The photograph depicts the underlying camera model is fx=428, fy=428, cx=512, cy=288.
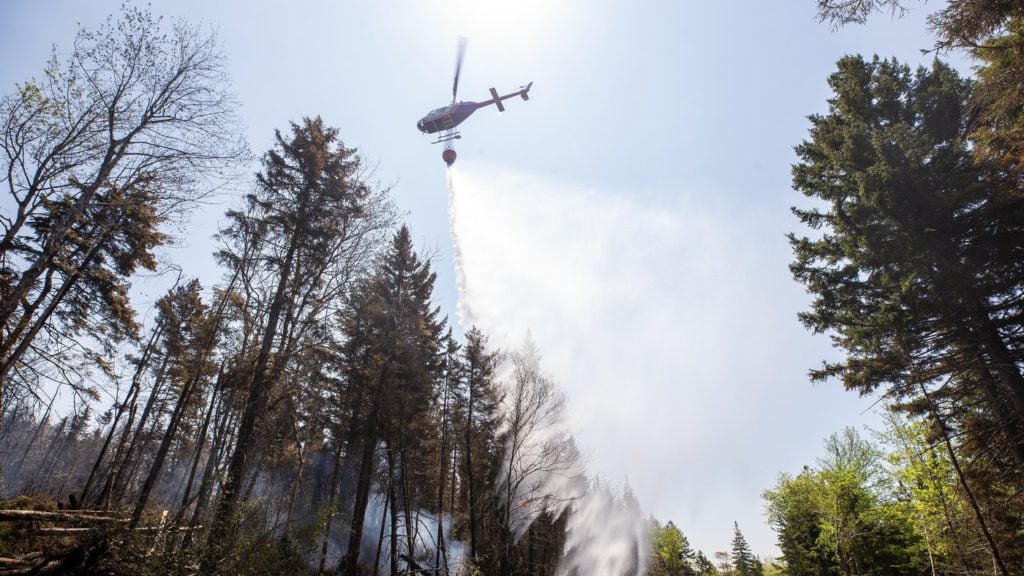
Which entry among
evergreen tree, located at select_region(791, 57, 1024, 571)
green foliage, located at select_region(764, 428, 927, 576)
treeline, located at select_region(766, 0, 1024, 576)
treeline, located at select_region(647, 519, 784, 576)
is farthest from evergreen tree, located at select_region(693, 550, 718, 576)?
evergreen tree, located at select_region(791, 57, 1024, 571)

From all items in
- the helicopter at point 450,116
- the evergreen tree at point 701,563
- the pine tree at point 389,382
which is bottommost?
the evergreen tree at point 701,563

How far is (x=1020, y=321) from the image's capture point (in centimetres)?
962

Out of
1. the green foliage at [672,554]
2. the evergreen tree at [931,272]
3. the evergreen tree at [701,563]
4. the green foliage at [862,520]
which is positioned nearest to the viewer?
the evergreen tree at [931,272]

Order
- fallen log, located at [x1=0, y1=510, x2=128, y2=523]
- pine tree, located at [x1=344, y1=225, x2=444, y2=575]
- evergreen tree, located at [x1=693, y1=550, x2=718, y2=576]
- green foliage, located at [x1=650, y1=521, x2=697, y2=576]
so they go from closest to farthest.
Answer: fallen log, located at [x1=0, y1=510, x2=128, y2=523] < pine tree, located at [x1=344, y1=225, x2=444, y2=575] < green foliage, located at [x1=650, y1=521, x2=697, y2=576] < evergreen tree, located at [x1=693, y1=550, x2=718, y2=576]

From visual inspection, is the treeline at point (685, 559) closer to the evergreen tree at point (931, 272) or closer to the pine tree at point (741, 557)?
the pine tree at point (741, 557)

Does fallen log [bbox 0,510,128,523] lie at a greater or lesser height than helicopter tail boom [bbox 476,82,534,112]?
lesser

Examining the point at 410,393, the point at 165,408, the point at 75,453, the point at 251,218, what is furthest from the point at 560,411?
the point at 75,453

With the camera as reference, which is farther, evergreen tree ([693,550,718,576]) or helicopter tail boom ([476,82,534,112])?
evergreen tree ([693,550,718,576])

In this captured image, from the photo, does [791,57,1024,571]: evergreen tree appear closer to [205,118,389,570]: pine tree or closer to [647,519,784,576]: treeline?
[205,118,389,570]: pine tree

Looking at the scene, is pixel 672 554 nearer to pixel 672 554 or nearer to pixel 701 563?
pixel 672 554

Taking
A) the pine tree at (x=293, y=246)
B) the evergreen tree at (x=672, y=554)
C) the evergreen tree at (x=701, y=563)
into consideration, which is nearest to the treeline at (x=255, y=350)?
the pine tree at (x=293, y=246)

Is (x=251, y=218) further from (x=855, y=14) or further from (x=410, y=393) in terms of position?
(x=855, y=14)

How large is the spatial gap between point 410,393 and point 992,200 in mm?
17065

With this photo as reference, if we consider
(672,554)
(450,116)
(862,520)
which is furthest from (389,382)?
(672,554)
